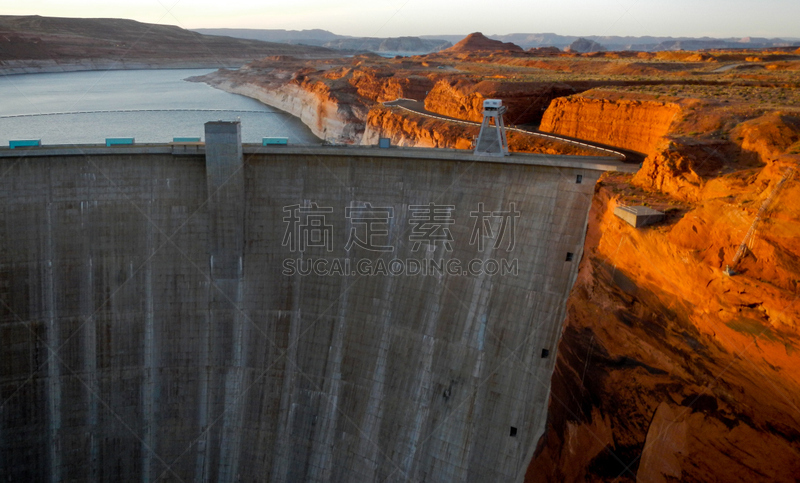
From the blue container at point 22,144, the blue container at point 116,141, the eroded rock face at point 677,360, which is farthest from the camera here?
the blue container at point 116,141

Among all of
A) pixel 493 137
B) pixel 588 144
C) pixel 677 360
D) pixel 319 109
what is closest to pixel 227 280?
pixel 493 137

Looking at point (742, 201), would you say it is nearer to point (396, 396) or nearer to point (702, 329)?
point (702, 329)

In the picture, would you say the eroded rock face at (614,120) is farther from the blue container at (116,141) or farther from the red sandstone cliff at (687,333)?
the blue container at (116,141)

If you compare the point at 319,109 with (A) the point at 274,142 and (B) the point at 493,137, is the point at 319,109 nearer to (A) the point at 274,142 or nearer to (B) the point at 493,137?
(A) the point at 274,142

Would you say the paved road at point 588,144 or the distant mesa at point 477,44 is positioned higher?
the distant mesa at point 477,44

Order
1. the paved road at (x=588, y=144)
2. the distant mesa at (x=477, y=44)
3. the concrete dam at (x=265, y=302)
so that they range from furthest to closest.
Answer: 1. the distant mesa at (x=477, y=44)
2. the paved road at (x=588, y=144)
3. the concrete dam at (x=265, y=302)

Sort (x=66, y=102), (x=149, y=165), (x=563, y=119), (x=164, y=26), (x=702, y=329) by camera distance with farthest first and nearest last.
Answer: (x=164, y=26) < (x=66, y=102) < (x=563, y=119) < (x=149, y=165) < (x=702, y=329)

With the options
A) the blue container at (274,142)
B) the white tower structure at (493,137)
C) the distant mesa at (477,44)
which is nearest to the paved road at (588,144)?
the white tower structure at (493,137)

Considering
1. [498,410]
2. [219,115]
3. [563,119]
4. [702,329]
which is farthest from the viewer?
[219,115]

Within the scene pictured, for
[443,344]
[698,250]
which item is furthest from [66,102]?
[698,250]
